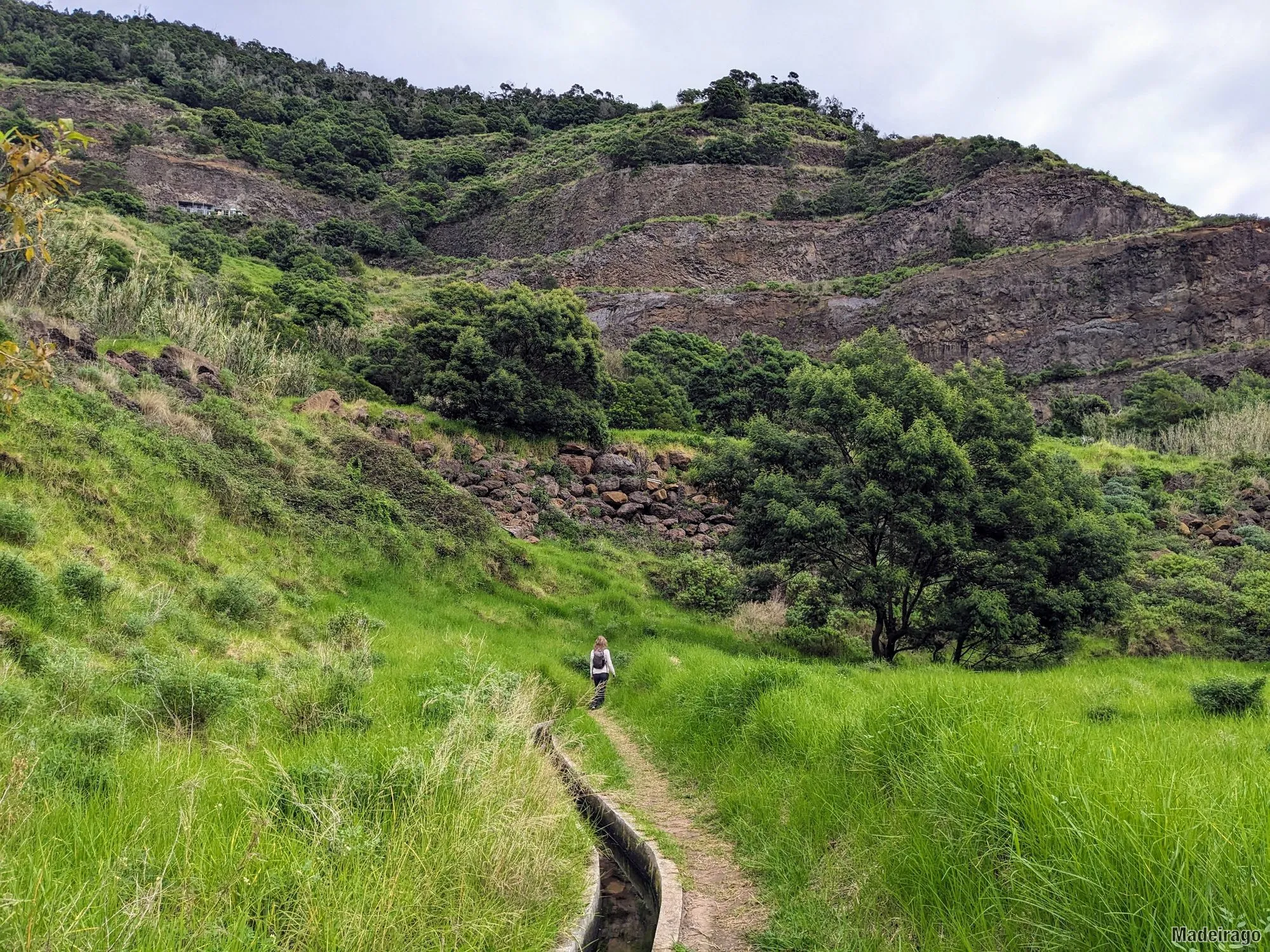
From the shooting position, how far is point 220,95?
3000 inches

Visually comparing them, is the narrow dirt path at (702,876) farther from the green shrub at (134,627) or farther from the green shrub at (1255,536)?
the green shrub at (1255,536)

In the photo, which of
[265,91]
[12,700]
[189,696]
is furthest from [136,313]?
[265,91]

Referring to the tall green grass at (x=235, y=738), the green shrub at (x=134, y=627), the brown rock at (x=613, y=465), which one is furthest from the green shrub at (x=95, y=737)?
the brown rock at (x=613, y=465)

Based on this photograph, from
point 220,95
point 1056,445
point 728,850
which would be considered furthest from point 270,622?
point 220,95

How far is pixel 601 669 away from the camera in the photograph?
1257 cm

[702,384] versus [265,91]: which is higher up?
[265,91]

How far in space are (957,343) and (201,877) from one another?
52476 millimetres

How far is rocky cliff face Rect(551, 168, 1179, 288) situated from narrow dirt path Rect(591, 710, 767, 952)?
50787 mm

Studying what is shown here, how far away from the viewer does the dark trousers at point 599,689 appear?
40.4ft

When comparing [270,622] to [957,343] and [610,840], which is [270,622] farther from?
[957,343]

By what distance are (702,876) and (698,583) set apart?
564 inches

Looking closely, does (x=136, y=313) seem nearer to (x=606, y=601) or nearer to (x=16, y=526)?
(x=16, y=526)

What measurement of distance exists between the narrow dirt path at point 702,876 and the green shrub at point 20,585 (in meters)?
6.34

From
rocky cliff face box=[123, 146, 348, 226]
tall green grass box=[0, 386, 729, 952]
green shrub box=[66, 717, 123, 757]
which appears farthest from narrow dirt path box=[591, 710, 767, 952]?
rocky cliff face box=[123, 146, 348, 226]
